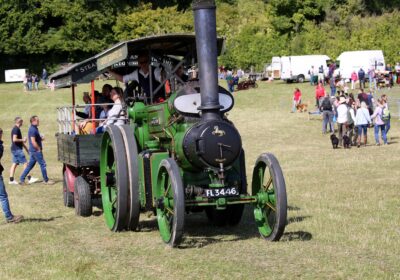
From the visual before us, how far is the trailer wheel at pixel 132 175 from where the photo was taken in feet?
34.8

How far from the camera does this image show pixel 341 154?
82.6 feet

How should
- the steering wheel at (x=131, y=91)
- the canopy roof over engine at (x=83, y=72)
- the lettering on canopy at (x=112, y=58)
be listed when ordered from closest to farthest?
the lettering on canopy at (x=112, y=58) < the steering wheel at (x=131, y=91) < the canopy roof over engine at (x=83, y=72)

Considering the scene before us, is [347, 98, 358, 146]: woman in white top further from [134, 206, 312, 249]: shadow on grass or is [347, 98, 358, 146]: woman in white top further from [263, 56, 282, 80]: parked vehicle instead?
[263, 56, 282, 80]: parked vehicle

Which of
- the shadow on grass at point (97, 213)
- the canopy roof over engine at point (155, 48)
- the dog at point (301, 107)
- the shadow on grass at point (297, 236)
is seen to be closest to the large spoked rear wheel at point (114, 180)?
the canopy roof over engine at point (155, 48)

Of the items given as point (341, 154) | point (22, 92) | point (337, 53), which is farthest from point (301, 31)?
point (341, 154)

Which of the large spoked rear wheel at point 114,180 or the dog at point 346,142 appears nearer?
the large spoked rear wheel at point 114,180

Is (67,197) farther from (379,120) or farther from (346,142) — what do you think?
(379,120)

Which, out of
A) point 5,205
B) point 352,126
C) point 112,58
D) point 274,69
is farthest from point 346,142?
point 274,69

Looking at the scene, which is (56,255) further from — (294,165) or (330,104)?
(330,104)

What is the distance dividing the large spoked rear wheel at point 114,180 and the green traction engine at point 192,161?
13 millimetres

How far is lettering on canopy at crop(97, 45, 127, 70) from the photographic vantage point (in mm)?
10975

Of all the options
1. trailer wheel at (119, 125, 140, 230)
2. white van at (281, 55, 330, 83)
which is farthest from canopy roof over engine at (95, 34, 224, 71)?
white van at (281, 55, 330, 83)

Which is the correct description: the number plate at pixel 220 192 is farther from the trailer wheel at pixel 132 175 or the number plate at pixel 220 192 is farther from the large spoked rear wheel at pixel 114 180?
the large spoked rear wheel at pixel 114 180

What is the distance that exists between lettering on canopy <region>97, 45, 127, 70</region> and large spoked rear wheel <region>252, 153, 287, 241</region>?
241cm
